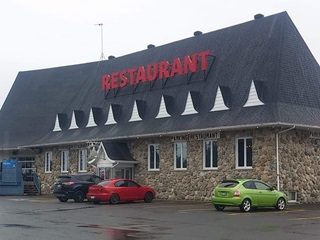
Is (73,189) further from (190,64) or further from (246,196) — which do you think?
(246,196)

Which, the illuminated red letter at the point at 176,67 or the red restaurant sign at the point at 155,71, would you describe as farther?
the illuminated red letter at the point at 176,67

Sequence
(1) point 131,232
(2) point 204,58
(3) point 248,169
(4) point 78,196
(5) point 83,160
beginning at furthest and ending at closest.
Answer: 1. (5) point 83,160
2. (2) point 204,58
3. (4) point 78,196
4. (3) point 248,169
5. (1) point 131,232

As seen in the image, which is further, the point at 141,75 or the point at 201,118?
the point at 141,75

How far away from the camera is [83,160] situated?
39.2m

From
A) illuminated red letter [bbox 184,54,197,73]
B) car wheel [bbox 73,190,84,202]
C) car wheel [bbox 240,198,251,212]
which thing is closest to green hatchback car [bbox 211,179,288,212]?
car wheel [bbox 240,198,251,212]

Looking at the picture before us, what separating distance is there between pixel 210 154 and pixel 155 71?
8.49 meters

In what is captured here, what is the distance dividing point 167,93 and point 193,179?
6.76 meters

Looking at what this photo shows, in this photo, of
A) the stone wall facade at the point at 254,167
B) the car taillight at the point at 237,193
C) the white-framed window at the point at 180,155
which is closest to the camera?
the car taillight at the point at 237,193

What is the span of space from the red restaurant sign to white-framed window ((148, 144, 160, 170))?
475 centimetres

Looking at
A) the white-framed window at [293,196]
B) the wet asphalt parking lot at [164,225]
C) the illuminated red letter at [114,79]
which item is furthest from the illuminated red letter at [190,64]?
the wet asphalt parking lot at [164,225]

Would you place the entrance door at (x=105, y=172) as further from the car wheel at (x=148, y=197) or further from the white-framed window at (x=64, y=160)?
the car wheel at (x=148, y=197)

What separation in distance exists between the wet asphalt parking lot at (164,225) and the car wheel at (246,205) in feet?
0.70

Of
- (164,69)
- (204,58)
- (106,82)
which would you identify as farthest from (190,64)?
(106,82)

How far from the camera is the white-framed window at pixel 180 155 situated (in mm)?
31984
